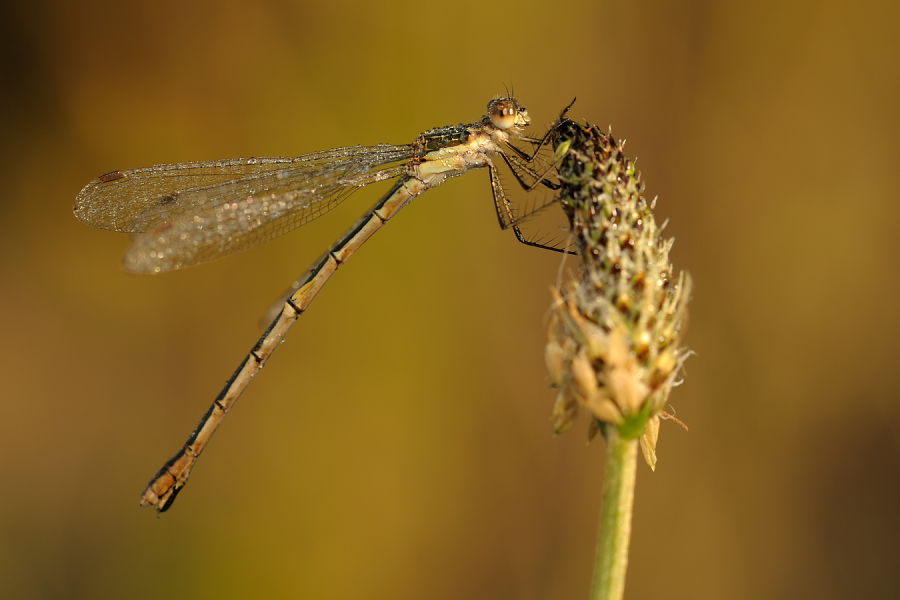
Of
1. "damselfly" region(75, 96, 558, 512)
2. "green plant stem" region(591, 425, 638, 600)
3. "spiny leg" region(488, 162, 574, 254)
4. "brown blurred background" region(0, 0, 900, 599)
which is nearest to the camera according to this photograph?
"green plant stem" region(591, 425, 638, 600)

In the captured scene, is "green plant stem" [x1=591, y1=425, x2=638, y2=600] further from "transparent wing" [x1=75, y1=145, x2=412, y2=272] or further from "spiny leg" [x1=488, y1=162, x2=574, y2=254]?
"transparent wing" [x1=75, y1=145, x2=412, y2=272]

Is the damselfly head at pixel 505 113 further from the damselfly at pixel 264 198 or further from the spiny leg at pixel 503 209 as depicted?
the spiny leg at pixel 503 209

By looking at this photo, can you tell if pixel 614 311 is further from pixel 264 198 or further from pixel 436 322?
pixel 436 322

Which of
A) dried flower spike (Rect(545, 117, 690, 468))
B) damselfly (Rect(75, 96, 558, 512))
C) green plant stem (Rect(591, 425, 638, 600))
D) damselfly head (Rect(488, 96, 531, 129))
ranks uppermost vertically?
damselfly head (Rect(488, 96, 531, 129))

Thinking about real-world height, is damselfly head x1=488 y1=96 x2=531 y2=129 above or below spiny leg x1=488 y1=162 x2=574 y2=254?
above

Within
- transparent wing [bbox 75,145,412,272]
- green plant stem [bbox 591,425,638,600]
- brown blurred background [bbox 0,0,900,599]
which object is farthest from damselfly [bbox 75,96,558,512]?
green plant stem [bbox 591,425,638,600]

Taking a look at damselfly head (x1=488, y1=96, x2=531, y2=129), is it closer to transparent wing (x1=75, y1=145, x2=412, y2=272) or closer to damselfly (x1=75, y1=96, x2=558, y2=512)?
damselfly (x1=75, y1=96, x2=558, y2=512)

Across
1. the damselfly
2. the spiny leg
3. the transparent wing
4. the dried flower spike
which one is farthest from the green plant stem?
the transparent wing

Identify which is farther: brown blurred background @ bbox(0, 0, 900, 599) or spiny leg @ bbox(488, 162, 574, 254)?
brown blurred background @ bbox(0, 0, 900, 599)

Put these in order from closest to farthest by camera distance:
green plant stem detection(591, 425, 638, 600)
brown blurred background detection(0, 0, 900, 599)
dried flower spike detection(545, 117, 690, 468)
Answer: green plant stem detection(591, 425, 638, 600) → dried flower spike detection(545, 117, 690, 468) → brown blurred background detection(0, 0, 900, 599)
